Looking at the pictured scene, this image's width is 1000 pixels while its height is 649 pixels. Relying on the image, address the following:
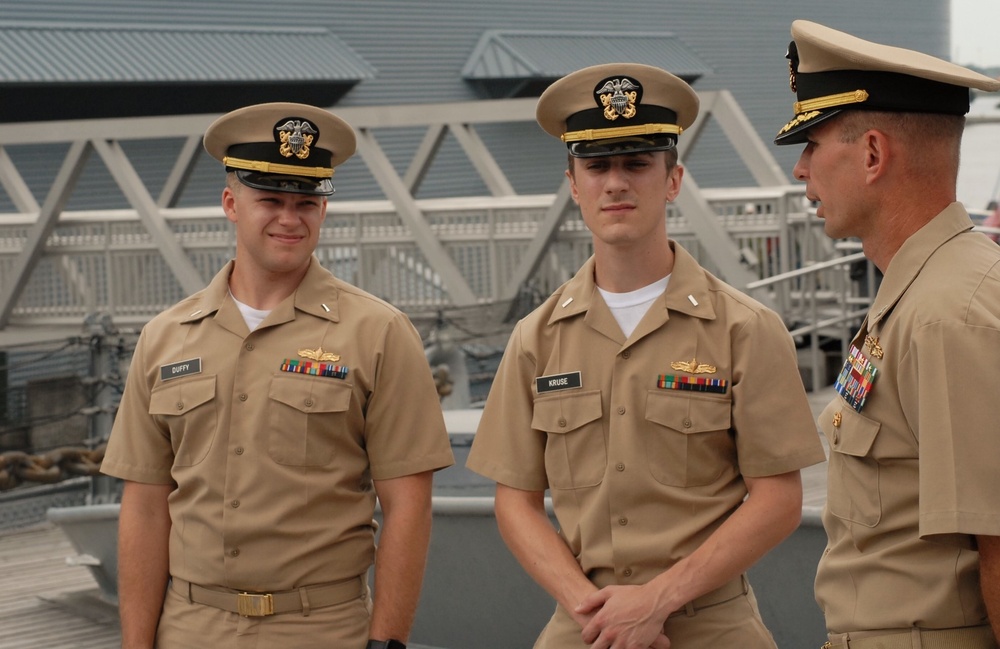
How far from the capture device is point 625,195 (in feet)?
9.02

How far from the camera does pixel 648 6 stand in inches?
1160

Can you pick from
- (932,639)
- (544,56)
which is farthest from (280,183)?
(544,56)

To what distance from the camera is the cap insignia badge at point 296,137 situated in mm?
3115

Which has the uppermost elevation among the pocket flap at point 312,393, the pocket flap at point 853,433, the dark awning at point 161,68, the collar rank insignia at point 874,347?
the dark awning at point 161,68

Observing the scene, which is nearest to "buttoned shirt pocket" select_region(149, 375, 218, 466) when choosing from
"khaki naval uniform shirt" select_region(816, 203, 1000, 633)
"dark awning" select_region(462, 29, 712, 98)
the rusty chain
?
"khaki naval uniform shirt" select_region(816, 203, 1000, 633)

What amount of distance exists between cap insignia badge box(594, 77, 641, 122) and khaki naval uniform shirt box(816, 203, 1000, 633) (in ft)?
2.45

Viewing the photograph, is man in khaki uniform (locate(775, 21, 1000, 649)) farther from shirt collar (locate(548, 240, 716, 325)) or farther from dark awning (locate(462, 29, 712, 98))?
dark awning (locate(462, 29, 712, 98))

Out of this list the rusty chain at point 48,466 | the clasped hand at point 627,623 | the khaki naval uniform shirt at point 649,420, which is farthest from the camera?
the rusty chain at point 48,466

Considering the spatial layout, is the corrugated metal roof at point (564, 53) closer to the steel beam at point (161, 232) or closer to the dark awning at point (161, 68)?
the dark awning at point (161, 68)

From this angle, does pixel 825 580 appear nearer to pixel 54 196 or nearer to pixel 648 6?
pixel 54 196

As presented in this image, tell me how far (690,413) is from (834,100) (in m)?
0.74

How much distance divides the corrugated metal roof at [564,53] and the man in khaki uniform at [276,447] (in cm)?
2272

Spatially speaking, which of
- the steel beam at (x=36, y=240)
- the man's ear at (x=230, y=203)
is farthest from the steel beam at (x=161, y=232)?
the man's ear at (x=230, y=203)

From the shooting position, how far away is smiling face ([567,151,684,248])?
9.00 feet
